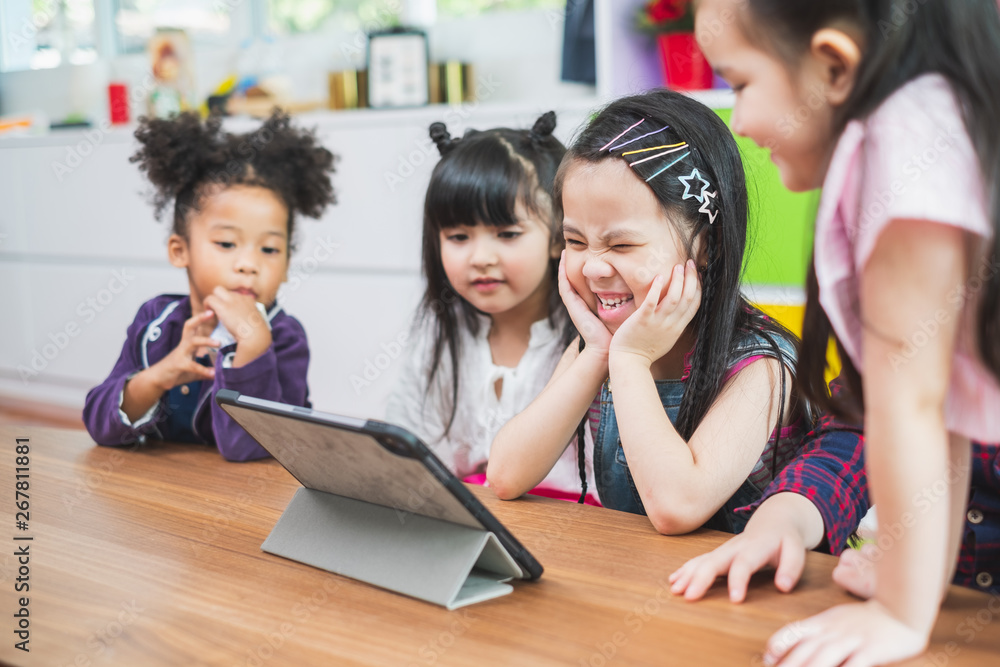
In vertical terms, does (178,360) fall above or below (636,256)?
below

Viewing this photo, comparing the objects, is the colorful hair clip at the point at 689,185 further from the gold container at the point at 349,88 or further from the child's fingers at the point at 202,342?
the gold container at the point at 349,88

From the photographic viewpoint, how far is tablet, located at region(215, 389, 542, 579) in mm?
648

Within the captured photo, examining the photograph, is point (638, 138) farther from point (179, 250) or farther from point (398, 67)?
point (398, 67)

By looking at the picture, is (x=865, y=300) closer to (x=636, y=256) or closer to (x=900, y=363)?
(x=900, y=363)

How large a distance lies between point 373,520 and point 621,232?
448mm

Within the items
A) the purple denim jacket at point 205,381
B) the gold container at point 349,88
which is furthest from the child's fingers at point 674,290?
the gold container at point 349,88

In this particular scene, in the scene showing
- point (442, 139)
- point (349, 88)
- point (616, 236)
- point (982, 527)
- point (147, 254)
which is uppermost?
point (349, 88)

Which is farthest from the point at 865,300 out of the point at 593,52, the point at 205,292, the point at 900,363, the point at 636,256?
the point at 593,52

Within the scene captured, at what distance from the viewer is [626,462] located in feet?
3.73

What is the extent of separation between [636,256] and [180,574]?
0.58 m

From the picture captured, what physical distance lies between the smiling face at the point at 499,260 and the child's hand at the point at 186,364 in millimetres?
398

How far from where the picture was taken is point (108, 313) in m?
3.59

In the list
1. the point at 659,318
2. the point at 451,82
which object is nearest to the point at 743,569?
the point at 659,318

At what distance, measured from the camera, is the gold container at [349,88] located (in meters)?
3.17
